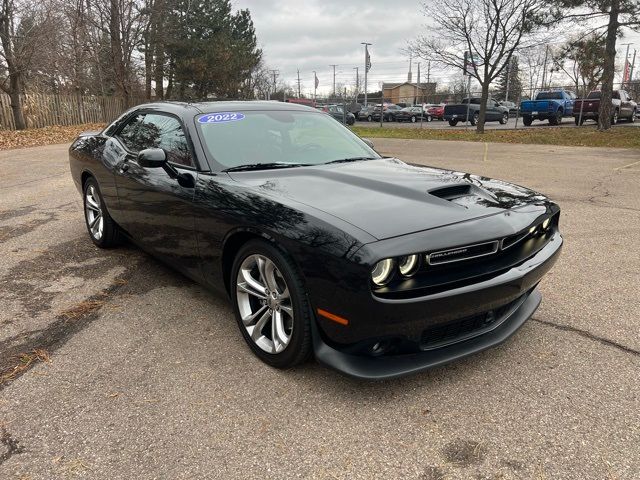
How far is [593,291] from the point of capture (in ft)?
12.5

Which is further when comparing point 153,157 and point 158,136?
point 158,136

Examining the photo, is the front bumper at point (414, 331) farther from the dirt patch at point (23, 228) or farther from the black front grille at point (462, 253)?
the dirt patch at point (23, 228)

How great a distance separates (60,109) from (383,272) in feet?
83.8

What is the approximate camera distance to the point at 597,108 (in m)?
23.2

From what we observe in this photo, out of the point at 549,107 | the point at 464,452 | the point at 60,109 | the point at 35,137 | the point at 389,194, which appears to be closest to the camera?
the point at 464,452

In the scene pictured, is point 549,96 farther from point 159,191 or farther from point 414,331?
point 414,331

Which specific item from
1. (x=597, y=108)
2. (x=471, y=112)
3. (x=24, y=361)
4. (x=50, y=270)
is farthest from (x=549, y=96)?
(x=24, y=361)

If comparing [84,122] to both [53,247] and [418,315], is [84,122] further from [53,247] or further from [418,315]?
[418,315]

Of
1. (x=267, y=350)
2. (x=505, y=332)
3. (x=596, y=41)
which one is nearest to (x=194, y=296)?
(x=267, y=350)

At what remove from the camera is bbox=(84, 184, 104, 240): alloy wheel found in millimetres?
4859

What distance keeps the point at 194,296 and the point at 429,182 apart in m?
1.97

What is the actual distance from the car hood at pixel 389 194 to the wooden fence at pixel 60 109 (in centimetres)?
2144

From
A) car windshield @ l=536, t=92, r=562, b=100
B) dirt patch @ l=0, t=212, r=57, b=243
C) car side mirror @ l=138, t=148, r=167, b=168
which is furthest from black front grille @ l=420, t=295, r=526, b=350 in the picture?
car windshield @ l=536, t=92, r=562, b=100

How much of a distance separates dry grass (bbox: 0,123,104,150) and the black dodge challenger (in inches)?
602
